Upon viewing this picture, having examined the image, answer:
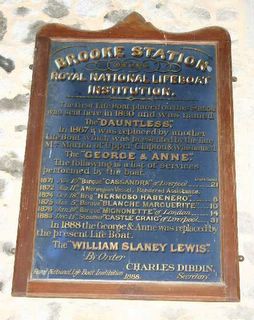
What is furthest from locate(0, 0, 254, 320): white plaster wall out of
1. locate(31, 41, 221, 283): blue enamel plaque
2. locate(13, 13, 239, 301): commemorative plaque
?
locate(31, 41, 221, 283): blue enamel plaque

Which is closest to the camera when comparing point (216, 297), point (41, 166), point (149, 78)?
point (216, 297)

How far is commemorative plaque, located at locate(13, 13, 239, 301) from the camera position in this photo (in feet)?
13.9

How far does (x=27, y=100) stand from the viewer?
4781 millimetres

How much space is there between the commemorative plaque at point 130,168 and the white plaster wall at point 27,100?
0.07m

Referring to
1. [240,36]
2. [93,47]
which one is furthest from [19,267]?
[240,36]

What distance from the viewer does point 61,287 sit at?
4.18 metres

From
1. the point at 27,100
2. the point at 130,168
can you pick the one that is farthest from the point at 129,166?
the point at 27,100

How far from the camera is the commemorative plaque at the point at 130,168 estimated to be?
4230 millimetres

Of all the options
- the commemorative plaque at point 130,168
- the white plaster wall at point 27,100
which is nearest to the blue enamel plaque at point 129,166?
the commemorative plaque at point 130,168

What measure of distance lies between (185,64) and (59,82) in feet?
3.28

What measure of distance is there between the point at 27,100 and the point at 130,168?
0.99 m

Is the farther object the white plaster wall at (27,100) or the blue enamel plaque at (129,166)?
the blue enamel plaque at (129,166)

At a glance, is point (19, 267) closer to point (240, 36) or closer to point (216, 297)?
point (216, 297)

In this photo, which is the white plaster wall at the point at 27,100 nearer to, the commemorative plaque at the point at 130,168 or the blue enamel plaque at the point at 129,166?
the commemorative plaque at the point at 130,168
